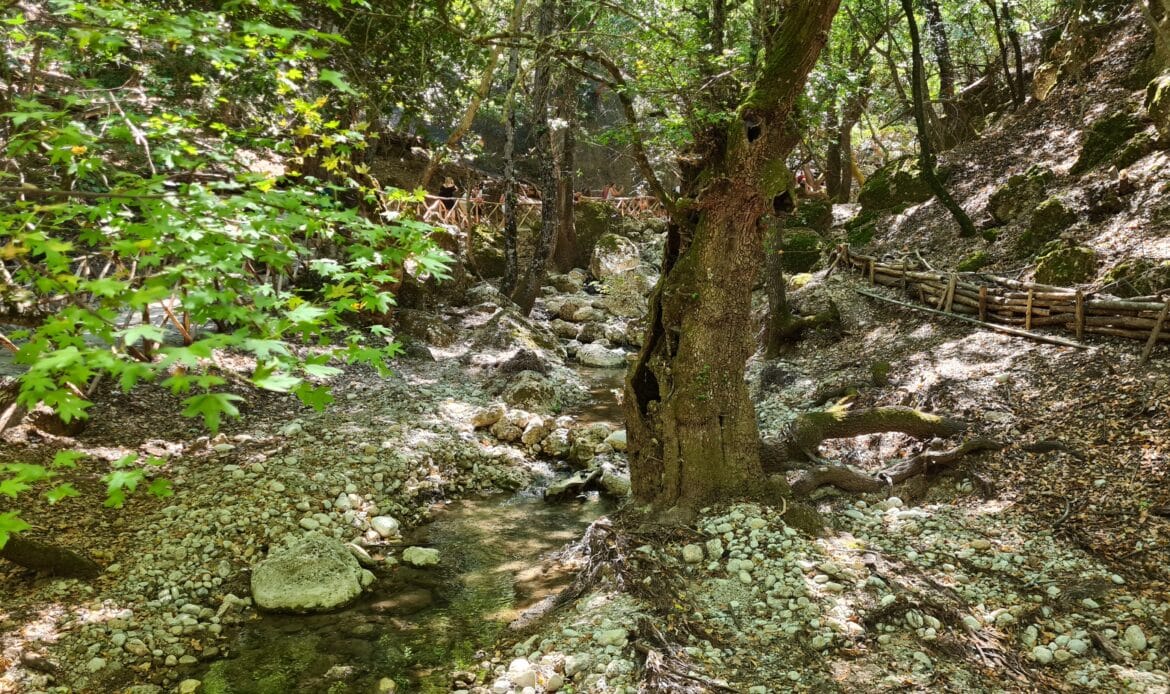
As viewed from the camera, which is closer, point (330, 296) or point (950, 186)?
point (330, 296)

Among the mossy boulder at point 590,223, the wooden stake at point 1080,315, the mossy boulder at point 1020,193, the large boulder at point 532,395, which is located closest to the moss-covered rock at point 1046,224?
the mossy boulder at point 1020,193

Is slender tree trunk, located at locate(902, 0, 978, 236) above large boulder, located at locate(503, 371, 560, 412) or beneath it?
above

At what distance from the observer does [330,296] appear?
2523 mm

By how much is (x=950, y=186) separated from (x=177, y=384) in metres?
12.8

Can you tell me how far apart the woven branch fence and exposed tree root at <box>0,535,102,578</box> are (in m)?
8.07

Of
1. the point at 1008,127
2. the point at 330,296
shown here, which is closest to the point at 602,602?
the point at 330,296

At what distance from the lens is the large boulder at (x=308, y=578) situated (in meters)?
4.06

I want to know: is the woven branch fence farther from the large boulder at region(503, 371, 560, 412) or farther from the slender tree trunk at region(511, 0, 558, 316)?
the slender tree trunk at region(511, 0, 558, 316)

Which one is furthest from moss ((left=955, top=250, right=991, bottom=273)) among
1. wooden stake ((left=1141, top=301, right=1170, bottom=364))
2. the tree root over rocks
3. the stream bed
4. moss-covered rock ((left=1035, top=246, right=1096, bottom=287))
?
the stream bed

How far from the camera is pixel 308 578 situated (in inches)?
165

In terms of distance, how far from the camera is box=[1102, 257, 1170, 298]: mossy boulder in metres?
5.69

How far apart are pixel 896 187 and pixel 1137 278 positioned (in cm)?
705

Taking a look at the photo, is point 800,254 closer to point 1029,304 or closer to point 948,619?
point 1029,304

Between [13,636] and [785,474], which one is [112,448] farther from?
[785,474]
